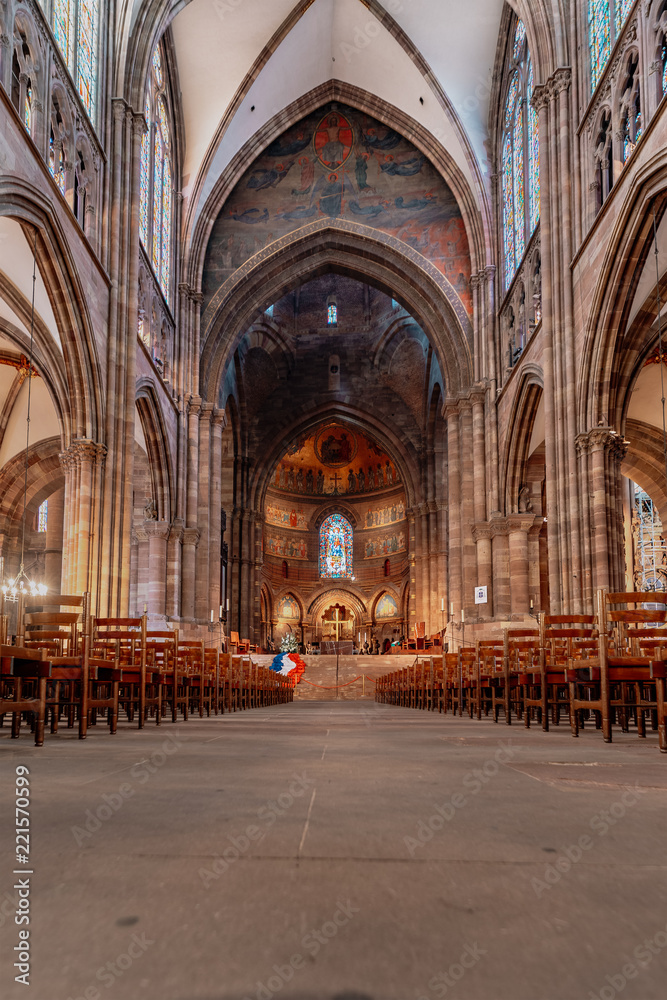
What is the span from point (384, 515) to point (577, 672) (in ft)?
133

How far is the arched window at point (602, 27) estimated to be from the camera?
14.8 metres

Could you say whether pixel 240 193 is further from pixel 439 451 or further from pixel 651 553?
pixel 651 553

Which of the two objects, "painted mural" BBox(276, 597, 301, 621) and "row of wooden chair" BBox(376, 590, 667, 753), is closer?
"row of wooden chair" BBox(376, 590, 667, 753)

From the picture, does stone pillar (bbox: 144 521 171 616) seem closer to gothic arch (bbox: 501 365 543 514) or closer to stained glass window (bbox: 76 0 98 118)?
gothic arch (bbox: 501 365 543 514)

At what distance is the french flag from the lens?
90.3ft

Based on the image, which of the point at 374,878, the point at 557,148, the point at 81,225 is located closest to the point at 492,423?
the point at 557,148

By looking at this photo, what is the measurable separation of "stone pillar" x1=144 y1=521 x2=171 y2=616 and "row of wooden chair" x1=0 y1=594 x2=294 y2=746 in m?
9.75

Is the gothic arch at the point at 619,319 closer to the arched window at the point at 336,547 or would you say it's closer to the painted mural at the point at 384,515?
the painted mural at the point at 384,515

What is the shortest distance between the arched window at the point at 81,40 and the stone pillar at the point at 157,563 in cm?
1167

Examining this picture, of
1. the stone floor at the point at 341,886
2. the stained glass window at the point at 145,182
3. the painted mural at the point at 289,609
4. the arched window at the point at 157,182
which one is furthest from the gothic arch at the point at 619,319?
the painted mural at the point at 289,609

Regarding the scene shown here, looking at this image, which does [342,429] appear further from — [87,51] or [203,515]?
[87,51]

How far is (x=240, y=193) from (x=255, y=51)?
475cm

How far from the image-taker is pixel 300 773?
4461 millimetres

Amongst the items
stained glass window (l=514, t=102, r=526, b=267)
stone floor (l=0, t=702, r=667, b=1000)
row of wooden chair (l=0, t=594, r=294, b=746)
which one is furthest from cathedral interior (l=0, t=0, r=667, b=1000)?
row of wooden chair (l=0, t=594, r=294, b=746)
